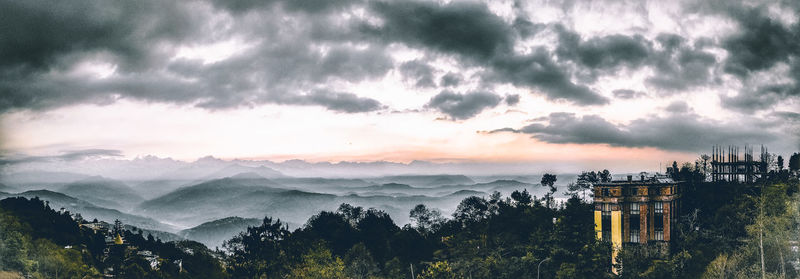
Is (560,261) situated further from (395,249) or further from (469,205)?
(469,205)

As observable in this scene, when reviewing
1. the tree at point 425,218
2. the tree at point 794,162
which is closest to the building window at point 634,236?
the tree at point 794,162

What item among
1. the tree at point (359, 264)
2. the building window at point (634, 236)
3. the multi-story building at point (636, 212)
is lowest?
the tree at point (359, 264)

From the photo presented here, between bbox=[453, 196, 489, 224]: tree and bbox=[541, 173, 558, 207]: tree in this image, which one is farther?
bbox=[541, 173, 558, 207]: tree

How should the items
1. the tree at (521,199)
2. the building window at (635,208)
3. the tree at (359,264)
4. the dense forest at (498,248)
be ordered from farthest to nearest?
the tree at (521,199) → the building window at (635,208) → the tree at (359,264) → the dense forest at (498,248)

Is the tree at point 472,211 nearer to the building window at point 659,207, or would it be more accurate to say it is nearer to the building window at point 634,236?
the building window at point 634,236

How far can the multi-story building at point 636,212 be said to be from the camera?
6750cm

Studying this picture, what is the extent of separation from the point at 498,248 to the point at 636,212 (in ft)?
63.6

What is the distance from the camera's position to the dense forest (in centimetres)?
4356

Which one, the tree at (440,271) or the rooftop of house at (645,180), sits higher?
the rooftop of house at (645,180)

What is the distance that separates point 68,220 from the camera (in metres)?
69.6

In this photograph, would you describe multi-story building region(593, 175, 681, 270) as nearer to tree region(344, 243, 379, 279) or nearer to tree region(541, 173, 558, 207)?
tree region(344, 243, 379, 279)

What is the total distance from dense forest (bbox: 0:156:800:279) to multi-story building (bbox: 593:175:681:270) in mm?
1587

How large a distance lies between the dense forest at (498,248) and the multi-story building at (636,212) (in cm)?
159

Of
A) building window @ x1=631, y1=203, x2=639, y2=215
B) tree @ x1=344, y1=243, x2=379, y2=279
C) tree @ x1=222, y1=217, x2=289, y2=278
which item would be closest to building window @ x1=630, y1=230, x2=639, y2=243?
building window @ x1=631, y1=203, x2=639, y2=215
